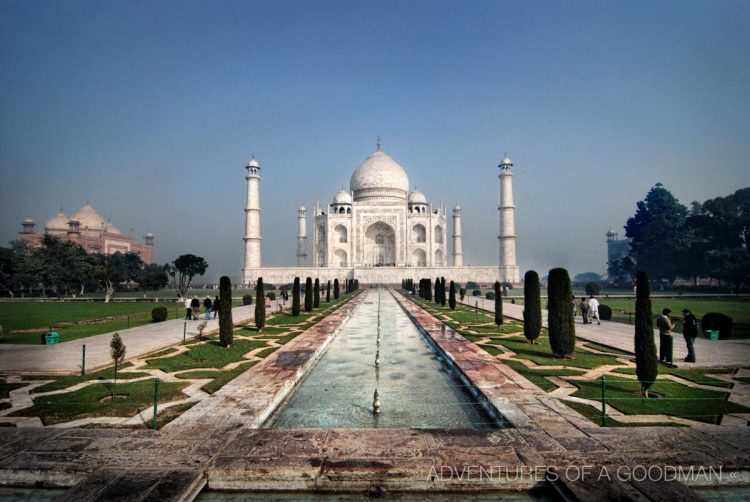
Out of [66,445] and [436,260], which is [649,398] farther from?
[436,260]

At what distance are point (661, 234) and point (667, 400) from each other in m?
34.6

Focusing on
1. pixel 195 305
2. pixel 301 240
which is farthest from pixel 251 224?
pixel 195 305

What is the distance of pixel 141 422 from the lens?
433 cm

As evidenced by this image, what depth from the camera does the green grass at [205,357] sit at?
6.98 metres

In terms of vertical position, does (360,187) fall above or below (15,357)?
above

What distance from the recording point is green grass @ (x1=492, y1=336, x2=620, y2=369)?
23.4ft

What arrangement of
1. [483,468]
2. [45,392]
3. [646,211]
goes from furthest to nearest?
[646,211] < [45,392] < [483,468]

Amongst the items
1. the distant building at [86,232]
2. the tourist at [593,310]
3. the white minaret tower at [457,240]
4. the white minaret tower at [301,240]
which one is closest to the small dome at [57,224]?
the distant building at [86,232]

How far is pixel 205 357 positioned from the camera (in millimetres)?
7684

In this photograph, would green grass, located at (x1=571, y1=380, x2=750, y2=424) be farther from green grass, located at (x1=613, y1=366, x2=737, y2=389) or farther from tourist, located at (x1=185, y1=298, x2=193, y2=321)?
tourist, located at (x1=185, y1=298, x2=193, y2=321)

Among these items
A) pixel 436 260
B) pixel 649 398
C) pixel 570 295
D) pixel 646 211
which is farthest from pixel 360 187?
pixel 649 398

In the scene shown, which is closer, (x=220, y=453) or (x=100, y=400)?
(x=220, y=453)

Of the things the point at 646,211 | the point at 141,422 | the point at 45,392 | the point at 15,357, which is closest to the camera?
the point at 141,422

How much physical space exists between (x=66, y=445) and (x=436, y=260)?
4478cm
